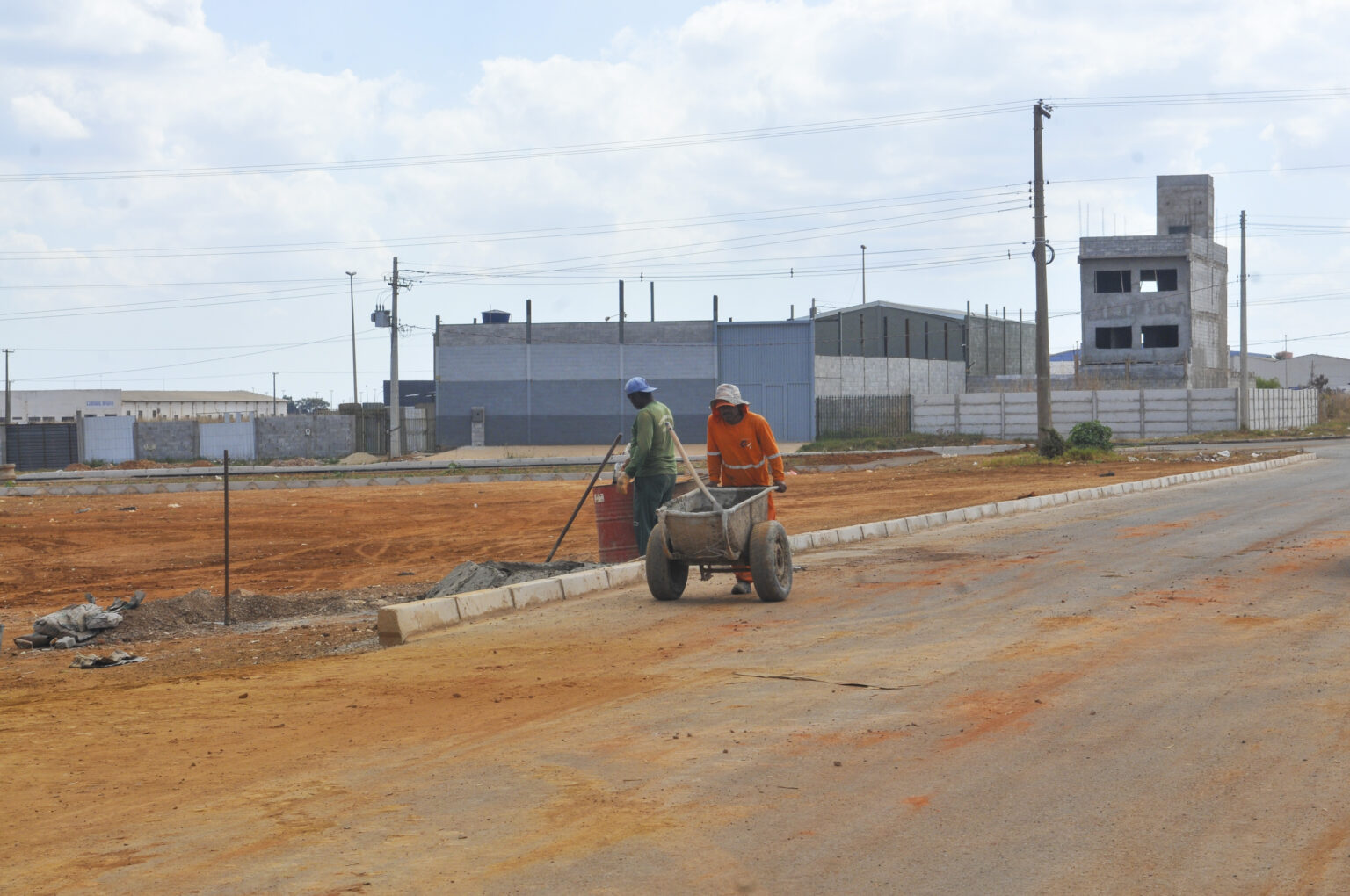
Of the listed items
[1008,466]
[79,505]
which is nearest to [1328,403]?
[1008,466]

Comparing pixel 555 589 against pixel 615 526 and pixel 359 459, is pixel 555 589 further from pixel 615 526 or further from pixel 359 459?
pixel 359 459

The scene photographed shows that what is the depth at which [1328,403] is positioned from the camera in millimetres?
67312

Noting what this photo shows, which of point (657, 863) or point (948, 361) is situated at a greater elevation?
point (948, 361)

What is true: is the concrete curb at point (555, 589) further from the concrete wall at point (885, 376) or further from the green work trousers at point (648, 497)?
the concrete wall at point (885, 376)

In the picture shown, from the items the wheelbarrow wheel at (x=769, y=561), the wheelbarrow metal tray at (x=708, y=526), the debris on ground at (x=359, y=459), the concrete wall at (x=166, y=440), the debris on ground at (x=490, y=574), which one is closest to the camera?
the wheelbarrow metal tray at (x=708, y=526)

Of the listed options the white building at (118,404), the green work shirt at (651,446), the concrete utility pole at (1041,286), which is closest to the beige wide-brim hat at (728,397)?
the green work shirt at (651,446)

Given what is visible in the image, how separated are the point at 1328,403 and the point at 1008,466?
41999mm

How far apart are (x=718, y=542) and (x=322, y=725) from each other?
4.28 m

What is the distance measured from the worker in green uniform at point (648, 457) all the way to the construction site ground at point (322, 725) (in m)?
0.86

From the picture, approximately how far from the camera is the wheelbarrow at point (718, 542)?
10516 millimetres

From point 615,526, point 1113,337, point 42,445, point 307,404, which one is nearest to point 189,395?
point 307,404

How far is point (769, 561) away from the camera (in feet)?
34.8

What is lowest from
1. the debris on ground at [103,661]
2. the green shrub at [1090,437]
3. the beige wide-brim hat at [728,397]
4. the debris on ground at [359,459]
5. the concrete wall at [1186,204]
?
the debris on ground at [103,661]

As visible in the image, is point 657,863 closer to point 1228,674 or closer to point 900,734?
point 900,734
